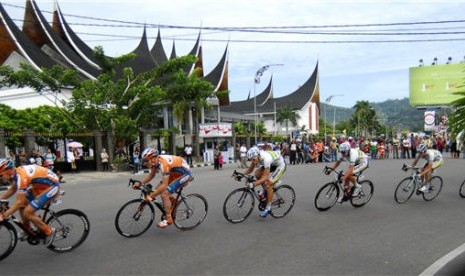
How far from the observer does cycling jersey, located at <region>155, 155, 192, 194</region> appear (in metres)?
7.05

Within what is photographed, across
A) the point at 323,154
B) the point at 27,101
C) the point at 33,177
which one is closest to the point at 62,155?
the point at 27,101

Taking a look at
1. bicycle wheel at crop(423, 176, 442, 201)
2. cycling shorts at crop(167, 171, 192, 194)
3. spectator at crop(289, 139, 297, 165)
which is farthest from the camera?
spectator at crop(289, 139, 297, 165)

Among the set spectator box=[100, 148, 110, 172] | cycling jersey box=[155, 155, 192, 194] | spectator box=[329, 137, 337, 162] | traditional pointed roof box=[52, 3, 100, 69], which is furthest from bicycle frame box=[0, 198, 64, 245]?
traditional pointed roof box=[52, 3, 100, 69]

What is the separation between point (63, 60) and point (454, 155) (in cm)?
3478

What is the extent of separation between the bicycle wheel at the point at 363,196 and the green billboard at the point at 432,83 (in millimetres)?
37355

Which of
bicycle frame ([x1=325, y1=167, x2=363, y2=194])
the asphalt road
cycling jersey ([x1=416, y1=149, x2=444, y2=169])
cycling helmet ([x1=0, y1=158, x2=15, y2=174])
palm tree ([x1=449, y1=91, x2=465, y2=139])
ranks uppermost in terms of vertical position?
palm tree ([x1=449, y1=91, x2=465, y2=139])

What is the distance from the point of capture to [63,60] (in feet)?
136

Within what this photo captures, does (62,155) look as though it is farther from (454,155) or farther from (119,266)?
(454,155)

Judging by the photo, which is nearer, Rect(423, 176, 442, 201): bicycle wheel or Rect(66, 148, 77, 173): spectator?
Rect(423, 176, 442, 201): bicycle wheel

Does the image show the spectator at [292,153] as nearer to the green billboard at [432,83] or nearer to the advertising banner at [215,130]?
the advertising banner at [215,130]

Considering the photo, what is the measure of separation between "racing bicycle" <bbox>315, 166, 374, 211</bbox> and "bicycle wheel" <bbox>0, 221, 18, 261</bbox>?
5734mm

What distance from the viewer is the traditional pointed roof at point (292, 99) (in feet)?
310

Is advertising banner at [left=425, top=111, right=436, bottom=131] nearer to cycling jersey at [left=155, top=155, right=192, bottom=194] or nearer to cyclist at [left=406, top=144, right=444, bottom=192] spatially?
cyclist at [left=406, top=144, right=444, bottom=192]

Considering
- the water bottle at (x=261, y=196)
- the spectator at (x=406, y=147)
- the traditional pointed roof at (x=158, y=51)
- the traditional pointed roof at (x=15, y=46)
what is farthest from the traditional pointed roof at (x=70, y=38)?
the water bottle at (x=261, y=196)
